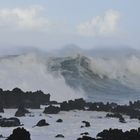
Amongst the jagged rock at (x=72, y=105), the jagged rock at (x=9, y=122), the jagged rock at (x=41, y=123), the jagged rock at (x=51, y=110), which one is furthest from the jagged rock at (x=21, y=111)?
the jagged rock at (x=41, y=123)

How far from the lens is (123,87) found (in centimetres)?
9231

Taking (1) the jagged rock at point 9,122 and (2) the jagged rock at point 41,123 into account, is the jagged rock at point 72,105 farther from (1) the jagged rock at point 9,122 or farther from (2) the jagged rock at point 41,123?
(2) the jagged rock at point 41,123

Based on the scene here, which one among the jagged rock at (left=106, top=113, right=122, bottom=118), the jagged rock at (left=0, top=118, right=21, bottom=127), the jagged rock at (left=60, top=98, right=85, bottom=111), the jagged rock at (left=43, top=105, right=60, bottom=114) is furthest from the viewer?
the jagged rock at (left=60, top=98, right=85, bottom=111)

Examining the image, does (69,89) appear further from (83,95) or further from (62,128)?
(62,128)

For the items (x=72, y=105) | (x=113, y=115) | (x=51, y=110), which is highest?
(x=72, y=105)

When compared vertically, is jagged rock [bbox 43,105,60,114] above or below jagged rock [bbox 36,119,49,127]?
above

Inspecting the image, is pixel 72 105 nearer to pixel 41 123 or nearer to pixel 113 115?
pixel 113 115

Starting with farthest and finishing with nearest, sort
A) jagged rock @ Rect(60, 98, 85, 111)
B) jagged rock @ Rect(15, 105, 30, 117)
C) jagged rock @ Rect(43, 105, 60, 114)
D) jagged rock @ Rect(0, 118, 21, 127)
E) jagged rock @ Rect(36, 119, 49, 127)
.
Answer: jagged rock @ Rect(60, 98, 85, 111) < jagged rock @ Rect(43, 105, 60, 114) < jagged rock @ Rect(15, 105, 30, 117) < jagged rock @ Rect(36, 119, 49, 127) < jagged rock @ Rect(0, 118, 21, 127)

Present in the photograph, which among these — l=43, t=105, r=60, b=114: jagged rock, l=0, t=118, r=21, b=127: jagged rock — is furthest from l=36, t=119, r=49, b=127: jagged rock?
l=43, t=105, r=60, b=114: jagged rock

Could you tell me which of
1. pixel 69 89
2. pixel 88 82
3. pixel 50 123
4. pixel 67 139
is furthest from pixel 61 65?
pixel 67 139

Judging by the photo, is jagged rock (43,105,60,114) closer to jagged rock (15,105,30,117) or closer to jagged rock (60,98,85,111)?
jagged rock (60,98,85,111)

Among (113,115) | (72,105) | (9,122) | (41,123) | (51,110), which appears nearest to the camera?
(9,122)

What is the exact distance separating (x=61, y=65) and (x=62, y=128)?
192 feet

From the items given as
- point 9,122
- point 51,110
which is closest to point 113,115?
point 51,110
